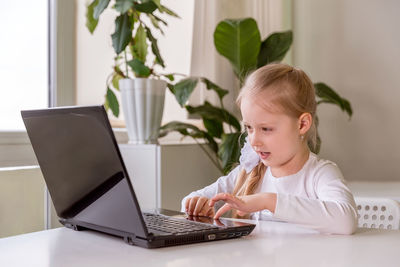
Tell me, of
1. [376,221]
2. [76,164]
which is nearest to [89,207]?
[76,164]

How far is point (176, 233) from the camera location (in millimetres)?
920

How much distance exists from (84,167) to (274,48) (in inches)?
75.3

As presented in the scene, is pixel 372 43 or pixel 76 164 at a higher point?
pixel 372 43

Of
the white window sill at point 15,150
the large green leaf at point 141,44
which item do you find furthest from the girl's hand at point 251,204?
the large green leaf at point 141,44

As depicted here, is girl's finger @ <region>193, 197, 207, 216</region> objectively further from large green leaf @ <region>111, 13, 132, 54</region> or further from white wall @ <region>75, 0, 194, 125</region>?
white wall @ <region>75, 0, 194, 125</region>

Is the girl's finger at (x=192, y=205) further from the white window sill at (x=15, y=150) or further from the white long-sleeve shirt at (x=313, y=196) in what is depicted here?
the white window sill at (x=15, y=150)

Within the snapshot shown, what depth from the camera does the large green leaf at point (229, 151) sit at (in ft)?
7.59

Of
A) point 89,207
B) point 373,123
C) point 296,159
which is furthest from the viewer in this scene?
point 373,123

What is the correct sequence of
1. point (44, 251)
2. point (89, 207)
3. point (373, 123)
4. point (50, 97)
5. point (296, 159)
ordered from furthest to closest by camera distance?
point (373, 123)
point (50, 97)
point (296, 159)
point (89, 207)
point (44, 251)

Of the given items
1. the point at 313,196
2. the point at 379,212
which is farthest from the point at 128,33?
the point at 379,212

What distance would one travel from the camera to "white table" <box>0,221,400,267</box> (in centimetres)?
79

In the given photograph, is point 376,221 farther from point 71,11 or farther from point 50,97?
point 71,11

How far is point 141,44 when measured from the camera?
7.47 feet

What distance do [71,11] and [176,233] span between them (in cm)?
163
